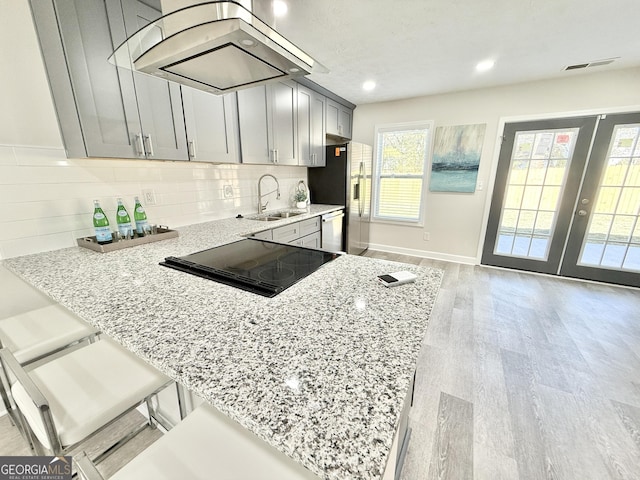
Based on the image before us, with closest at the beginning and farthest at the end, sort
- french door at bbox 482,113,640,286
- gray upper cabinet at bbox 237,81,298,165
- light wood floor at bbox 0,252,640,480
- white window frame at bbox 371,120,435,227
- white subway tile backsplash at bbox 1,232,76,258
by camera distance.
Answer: light wood floor at bbox 0,252,640,480 < white subway tile backsplash at bbox 1,232,76,258 < gray upper cabinet at bbox 237,81,298,165 < french door at bbox 482,113,640,286 < white window frame at bbox 371,120,435,227

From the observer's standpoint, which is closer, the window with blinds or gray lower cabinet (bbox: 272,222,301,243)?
gray lower cabinet (bbox: 272,222,301,243)

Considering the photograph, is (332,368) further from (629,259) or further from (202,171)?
(629,259)

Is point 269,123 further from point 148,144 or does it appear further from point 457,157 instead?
point 457,157

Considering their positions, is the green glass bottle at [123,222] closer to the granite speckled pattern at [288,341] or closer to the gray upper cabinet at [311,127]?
the granite speckled pattern at [288,341]

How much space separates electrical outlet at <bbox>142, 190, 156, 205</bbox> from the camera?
A: 1.86 meters

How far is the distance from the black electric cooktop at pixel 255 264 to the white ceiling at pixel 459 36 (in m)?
1.58

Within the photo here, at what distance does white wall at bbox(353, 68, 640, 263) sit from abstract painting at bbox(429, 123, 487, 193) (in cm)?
9

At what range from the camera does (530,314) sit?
8.09 ft

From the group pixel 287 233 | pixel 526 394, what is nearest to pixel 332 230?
pixel 287 233

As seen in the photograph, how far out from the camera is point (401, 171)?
13.3 ft

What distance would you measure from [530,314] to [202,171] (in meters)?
3.37

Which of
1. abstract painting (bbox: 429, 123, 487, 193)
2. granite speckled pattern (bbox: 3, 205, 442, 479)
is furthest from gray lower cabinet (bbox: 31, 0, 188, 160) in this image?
abstract painting (bbox: 429, 123, 487, 193)

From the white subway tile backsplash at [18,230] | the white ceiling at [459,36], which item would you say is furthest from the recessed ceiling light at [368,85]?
the white subway tile backsplash at [18,230]

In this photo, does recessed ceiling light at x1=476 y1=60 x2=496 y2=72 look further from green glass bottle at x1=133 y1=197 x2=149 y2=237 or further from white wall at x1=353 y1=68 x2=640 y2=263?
green glass bottle at x1=133 y1=197 x2=149 y2=237
